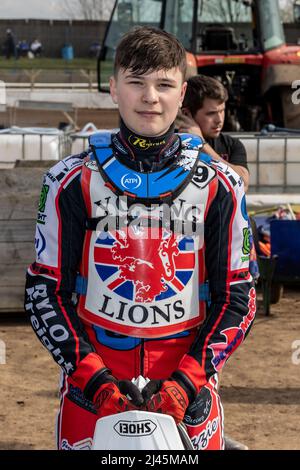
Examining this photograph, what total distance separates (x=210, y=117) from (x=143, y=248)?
100 inches

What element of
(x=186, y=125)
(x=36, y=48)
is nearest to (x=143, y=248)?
(x=186, y=125)

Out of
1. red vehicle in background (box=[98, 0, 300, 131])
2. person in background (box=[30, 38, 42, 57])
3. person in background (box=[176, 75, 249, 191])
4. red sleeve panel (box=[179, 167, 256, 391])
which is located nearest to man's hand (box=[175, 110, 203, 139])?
person in background (box=[176, 75, 249, 191])

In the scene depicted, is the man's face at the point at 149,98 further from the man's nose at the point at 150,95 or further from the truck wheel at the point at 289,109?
the truck wheel at the point at 289,109

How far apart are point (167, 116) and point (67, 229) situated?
0.46 m

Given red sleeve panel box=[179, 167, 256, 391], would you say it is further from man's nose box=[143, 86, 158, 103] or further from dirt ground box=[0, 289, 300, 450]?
dirt ground box=[0, 289, 300, 450]

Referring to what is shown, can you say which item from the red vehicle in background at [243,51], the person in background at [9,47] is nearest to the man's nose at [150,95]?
the red vehicle in background at [243,51]

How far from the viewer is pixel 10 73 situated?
1756 inches

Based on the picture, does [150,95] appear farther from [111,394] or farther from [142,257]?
[111,394]

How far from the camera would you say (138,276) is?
9.67 feet

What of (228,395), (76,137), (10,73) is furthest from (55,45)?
(228,395)

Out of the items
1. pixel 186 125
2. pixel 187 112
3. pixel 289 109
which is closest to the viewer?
pixel 186 125

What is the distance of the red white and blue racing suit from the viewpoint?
2.94 metres

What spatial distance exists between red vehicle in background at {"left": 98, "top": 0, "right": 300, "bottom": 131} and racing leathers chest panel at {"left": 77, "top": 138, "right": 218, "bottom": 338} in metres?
12.6
